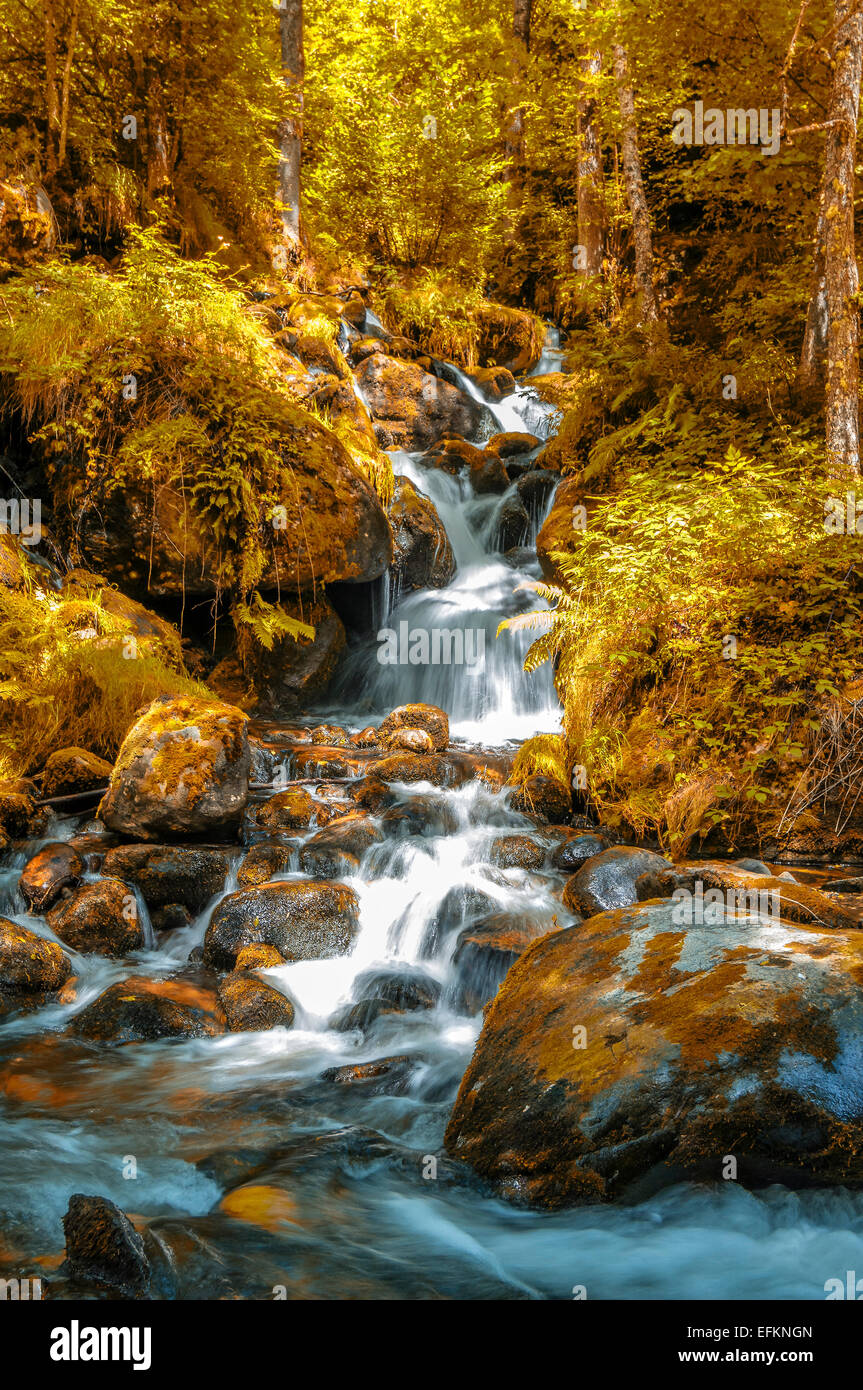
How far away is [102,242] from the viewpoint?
1145 centimetres

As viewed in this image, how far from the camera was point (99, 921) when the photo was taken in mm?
5641

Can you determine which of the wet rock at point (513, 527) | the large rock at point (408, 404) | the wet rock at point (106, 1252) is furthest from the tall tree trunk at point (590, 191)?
the wet rock at point (106, 1252)

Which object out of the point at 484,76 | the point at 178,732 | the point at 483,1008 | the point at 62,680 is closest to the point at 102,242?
the point at 62,680

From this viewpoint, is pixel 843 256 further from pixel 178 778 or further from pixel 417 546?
pixel 178 778

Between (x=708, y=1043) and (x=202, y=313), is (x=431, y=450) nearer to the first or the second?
(x=202, y=313)

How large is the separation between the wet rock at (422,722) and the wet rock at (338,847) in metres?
2.23

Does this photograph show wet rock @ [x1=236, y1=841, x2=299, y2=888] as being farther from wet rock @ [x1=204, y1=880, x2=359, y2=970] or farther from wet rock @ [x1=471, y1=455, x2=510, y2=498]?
wet rock @ [x1=471, y1=455, x2=510, y2=498]

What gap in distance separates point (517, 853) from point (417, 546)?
639 cm

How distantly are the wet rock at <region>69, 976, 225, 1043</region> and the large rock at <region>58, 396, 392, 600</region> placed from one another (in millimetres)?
5419

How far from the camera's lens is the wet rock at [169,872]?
6.09 m

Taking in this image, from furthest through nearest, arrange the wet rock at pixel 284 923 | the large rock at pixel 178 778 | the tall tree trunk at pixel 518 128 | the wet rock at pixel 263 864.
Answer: the tall tree trunk at pixel 518 128, the large rock at pixel 178 778, the wet rock at pixel 263 864, the wet rock at pixel 284 923

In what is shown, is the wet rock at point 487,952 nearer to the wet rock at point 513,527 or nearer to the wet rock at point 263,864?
the wet rock at point 263,864

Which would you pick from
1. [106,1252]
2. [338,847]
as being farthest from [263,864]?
[106,1252]

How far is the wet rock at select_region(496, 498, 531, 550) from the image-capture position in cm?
1248
